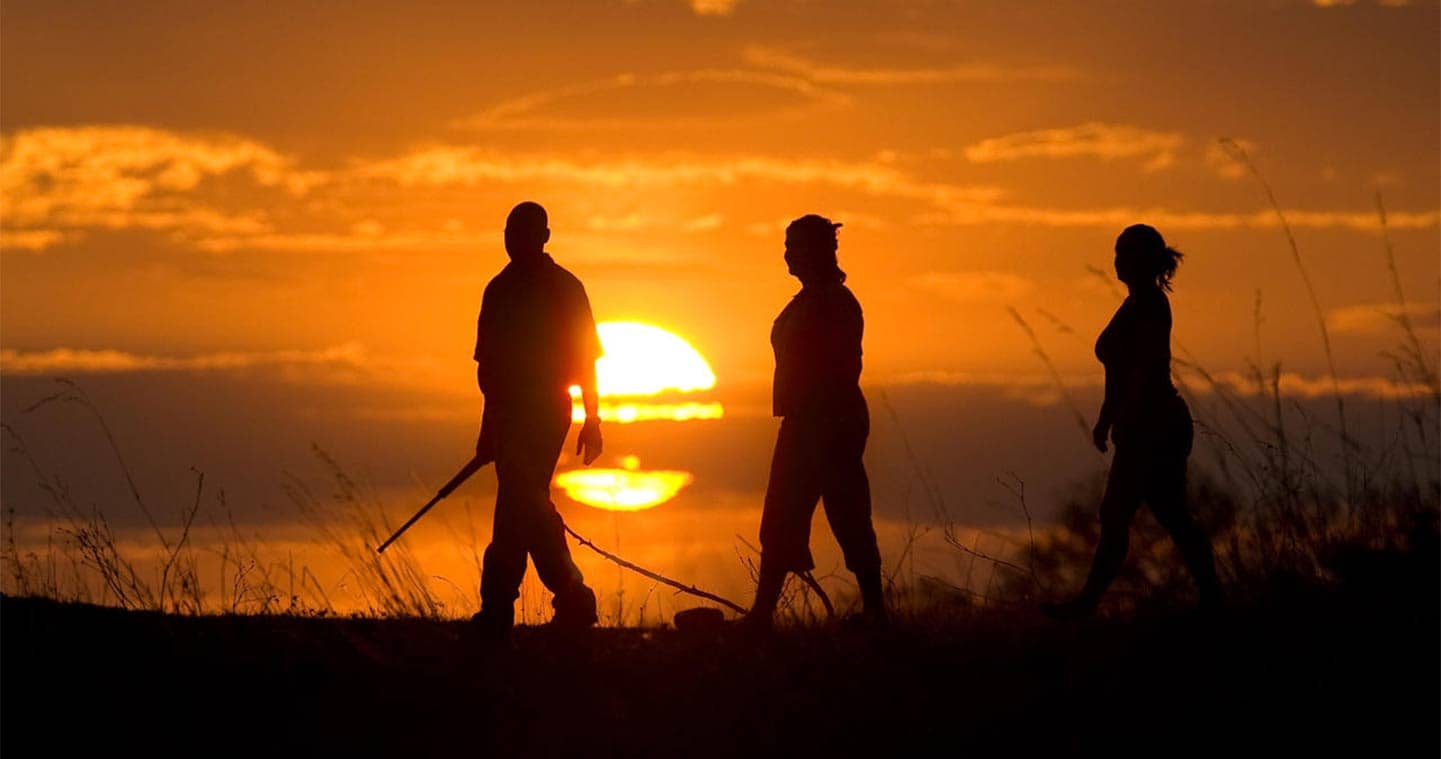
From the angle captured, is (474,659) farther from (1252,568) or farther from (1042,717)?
(1252,568)

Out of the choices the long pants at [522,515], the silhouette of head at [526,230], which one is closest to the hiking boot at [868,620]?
the long pants at [522,515]

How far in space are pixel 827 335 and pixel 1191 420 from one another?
207 centimetres

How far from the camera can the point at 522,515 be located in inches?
407

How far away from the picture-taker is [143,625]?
1012cm

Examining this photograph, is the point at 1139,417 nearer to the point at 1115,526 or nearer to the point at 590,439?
the point at 1115,526

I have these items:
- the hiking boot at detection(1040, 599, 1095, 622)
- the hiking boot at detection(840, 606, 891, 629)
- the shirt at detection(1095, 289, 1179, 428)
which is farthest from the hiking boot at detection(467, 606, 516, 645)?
the shirt at detection(1095, 289, 1179, 428)

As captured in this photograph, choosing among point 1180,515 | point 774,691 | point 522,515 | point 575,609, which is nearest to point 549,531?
point 522,515

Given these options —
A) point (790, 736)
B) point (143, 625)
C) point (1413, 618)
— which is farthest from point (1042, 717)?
point (143, 625)

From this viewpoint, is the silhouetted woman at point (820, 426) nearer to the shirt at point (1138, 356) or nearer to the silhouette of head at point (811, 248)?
the silhouette of head at point (811, 248)

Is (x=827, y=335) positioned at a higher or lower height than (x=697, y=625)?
higher

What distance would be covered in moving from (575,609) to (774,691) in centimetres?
229

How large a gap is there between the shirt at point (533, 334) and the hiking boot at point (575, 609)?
1.16 m

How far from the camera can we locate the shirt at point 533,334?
10469 mm

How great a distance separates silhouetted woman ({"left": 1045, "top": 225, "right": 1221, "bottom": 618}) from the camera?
9891mm
